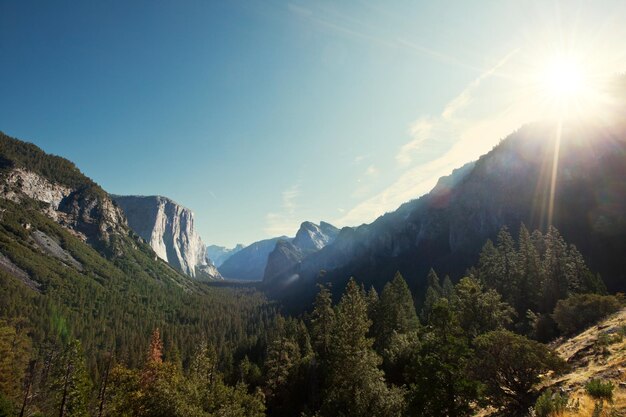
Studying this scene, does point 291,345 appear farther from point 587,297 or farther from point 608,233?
point 608,233

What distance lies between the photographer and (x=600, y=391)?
1359cm

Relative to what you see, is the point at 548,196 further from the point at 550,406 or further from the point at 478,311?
the point at 550,406

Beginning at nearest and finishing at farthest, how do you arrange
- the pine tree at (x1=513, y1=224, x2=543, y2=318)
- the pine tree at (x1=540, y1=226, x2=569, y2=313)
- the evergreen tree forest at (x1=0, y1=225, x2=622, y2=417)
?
the evergreen tree forest at (x1=0, y1=225, x2=622, y2=417), the pine tree at (x1=540, y1=226, x2=569, y2=313), the pine tree at (x1=513, y1=224, x2=543, y2=318)

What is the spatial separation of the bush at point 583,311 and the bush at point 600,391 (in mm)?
26349

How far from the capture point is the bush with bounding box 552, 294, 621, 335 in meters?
34.2

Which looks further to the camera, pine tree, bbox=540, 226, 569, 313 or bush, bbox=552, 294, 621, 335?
pine tree, bbox=540, 226, 569, 313

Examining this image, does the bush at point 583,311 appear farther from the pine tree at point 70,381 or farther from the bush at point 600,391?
the pine tree at point 70,381

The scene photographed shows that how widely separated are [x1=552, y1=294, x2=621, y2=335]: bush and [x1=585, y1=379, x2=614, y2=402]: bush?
26.3 m

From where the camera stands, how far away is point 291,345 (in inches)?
2443

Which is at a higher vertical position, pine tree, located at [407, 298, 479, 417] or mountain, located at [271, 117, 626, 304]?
mountain, located at [271, 117, 626, 304]

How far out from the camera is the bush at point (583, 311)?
34250mm

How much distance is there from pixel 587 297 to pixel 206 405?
43.5 metres

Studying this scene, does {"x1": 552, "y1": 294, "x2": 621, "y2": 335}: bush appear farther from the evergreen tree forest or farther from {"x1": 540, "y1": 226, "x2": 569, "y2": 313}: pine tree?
{"x1": 540, "y1": 226, "x2": 569, "y2": 313}: pine tree

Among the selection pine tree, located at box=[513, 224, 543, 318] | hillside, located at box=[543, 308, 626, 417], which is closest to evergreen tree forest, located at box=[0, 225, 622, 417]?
pine tree, located at box=[513, 224, 543, 318]
